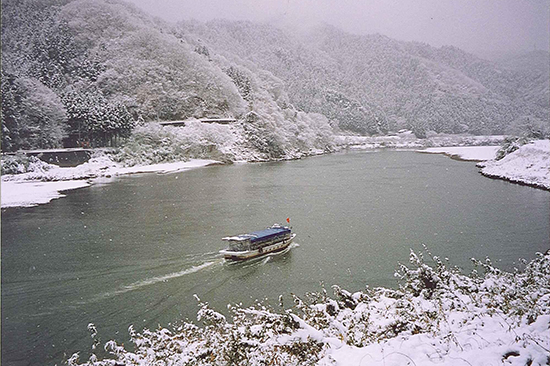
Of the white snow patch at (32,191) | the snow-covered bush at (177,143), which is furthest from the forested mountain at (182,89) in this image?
the white snow patch at (32,191)

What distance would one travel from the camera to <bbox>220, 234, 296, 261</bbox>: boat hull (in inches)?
510

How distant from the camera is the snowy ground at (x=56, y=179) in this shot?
80.6 feet

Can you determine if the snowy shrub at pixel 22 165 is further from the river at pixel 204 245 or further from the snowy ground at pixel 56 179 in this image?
the river at pixel 204 245

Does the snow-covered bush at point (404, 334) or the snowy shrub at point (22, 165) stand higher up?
the snowy shrub at point (22, 165)

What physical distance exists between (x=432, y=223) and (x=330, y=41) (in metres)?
192

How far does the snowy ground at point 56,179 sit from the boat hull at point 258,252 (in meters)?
17.9

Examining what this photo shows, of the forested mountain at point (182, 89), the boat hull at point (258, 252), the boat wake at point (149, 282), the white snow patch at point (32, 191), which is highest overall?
the forested mountain at point (182, 89)

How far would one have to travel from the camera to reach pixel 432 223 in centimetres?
1692

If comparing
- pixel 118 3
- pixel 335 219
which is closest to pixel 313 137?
pixel 335 219

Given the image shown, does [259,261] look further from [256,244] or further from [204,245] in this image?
[204,245]

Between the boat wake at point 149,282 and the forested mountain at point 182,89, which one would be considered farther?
the forested mountain at point 182,89

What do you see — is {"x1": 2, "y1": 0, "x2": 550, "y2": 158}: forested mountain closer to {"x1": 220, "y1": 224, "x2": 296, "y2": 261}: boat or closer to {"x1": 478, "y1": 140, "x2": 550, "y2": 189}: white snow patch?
{"x1": 478, "y1": 140, "x2": 550, "y2": 189}: white snow patch

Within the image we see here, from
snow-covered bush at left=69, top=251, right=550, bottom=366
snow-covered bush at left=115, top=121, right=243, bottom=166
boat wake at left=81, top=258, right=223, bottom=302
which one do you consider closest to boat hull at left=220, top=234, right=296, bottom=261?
boat wake at left=81, top=258, right=223, bottom=302

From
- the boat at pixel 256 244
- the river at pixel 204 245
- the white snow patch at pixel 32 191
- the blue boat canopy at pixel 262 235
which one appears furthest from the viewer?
the white snow patch at pixel 32 191
